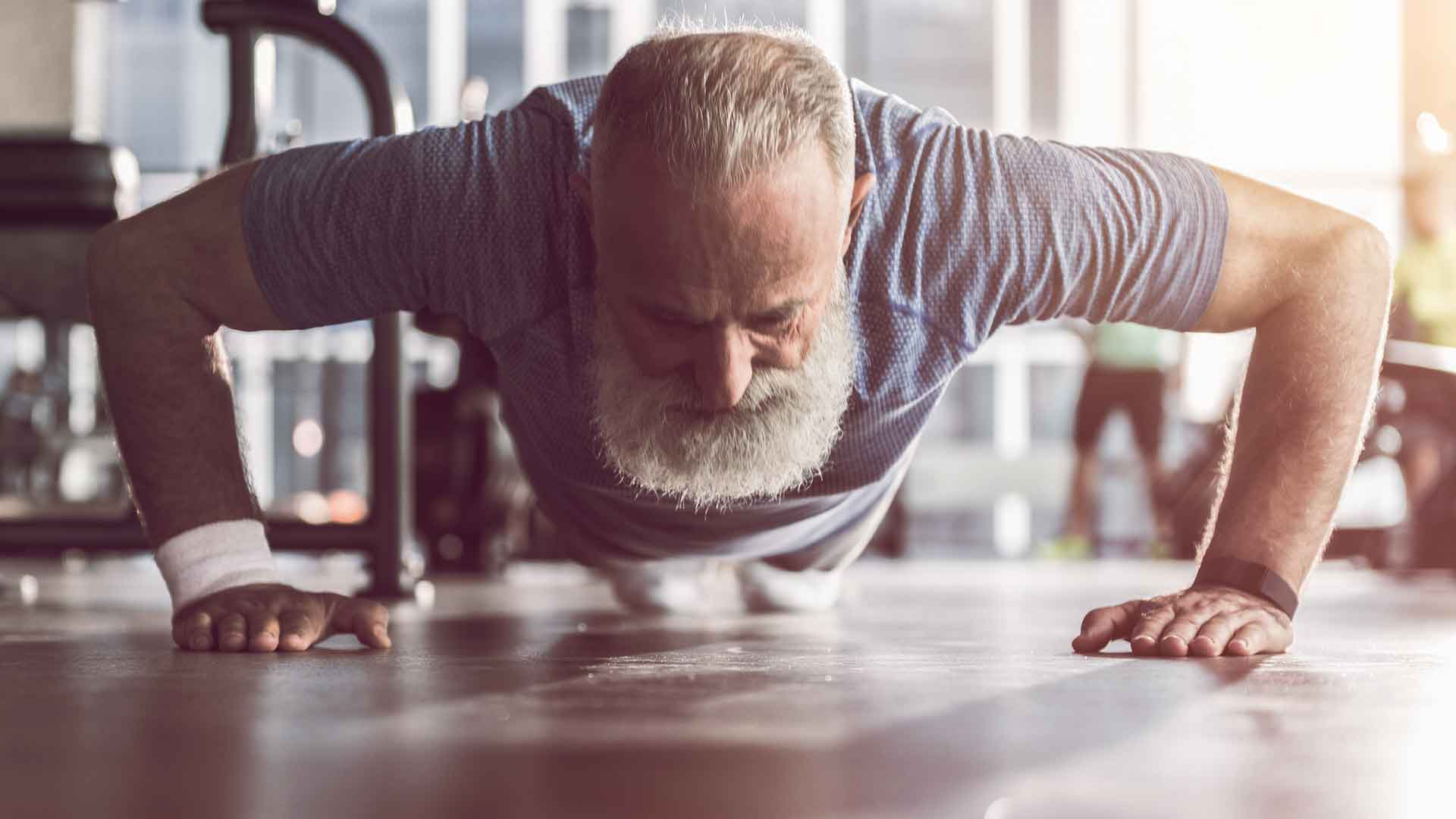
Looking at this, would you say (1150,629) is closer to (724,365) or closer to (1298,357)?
(1298,357)

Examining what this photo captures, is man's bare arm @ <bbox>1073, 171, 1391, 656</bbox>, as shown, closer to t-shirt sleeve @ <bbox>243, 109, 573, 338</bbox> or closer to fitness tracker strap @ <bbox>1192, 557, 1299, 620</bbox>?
fitness tracker strap @ <bbox>1192, 557, 1299, 620</bbox>

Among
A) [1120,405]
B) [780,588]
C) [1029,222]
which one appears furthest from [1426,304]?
[1029,222]

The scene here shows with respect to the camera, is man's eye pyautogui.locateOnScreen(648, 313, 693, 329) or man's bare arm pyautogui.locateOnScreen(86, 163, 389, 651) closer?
man's eye pyautogui.locateOnScreen(648, 313, 693, 329)

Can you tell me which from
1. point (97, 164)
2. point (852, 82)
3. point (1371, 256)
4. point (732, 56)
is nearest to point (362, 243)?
point (732, 56)

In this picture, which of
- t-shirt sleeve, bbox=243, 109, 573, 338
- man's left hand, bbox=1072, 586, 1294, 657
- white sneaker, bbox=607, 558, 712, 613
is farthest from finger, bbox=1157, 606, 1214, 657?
white sneaker, bbox=607, 558, 712, 613

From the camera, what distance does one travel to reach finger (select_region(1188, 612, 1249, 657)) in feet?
3.76

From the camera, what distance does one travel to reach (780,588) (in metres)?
1.88

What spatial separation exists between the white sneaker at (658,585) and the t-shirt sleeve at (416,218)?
639 millimetres

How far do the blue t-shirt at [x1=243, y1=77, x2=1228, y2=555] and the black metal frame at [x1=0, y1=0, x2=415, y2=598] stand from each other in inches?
33.8

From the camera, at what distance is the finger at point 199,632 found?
3.96 ft

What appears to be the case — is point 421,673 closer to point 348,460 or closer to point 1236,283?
point 1236,283

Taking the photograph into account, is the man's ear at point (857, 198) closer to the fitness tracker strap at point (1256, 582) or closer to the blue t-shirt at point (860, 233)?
the blue t-shirt at point (860, 233)

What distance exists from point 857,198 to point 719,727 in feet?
1.74

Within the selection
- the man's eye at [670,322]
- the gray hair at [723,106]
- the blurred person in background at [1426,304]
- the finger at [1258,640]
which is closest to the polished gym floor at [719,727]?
the finger at [1258,640]
